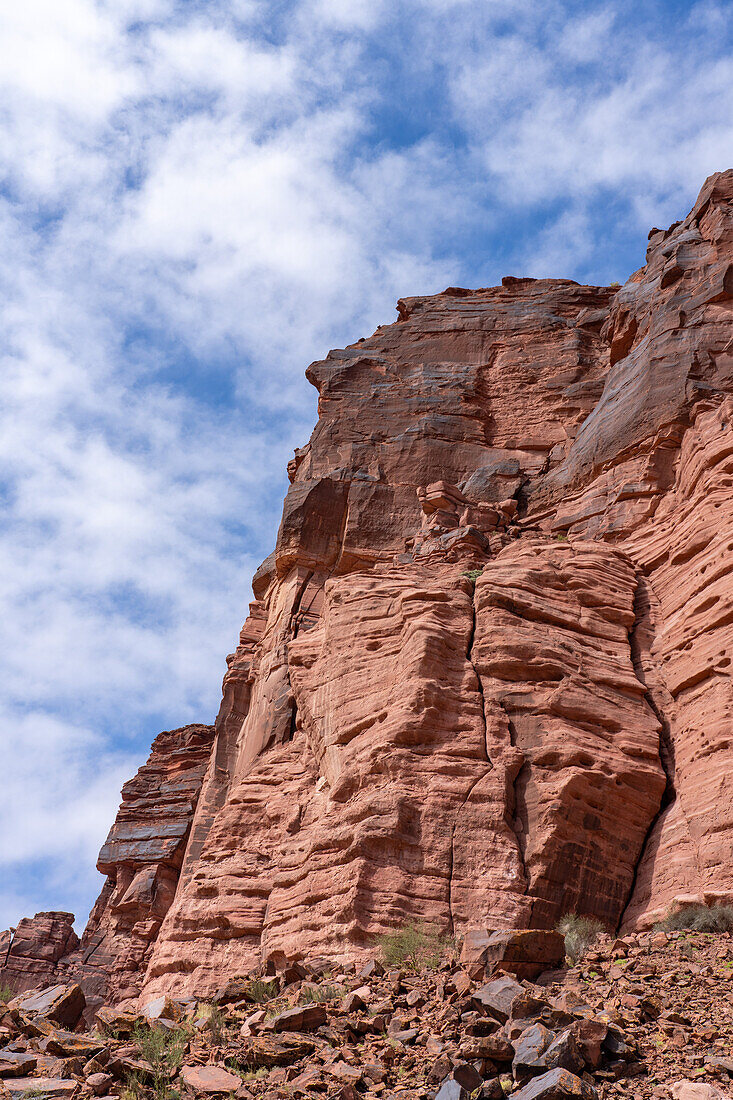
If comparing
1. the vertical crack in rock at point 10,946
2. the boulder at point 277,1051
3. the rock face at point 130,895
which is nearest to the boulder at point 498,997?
the boulder at point 277,1051

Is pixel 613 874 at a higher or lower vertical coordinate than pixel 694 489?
lower

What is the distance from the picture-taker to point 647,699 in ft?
69.5

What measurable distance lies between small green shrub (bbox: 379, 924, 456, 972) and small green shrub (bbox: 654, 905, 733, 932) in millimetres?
3207

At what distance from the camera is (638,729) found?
2009 centimetres

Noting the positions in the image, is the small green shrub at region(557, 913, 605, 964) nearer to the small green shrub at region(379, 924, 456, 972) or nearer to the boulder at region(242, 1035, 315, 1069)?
the small green shrub at region(379, 924, 456, 972)

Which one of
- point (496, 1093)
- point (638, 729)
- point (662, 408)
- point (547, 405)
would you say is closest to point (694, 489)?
point (662, 408)

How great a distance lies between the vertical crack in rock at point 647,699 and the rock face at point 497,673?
0.05 metres

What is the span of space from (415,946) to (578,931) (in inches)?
109

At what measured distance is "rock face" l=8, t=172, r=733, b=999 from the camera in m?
18.0

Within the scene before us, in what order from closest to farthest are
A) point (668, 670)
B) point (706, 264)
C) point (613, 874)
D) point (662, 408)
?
1. point (613, 874)
2. point (668, 670)
3. point (662, 408)
4. point (706, 264)

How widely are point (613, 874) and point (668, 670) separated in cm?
469

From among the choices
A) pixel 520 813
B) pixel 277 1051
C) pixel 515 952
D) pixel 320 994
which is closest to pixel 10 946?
pixel 520 813

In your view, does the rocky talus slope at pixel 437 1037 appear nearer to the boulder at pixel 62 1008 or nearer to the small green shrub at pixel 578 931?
the boulder at pixel 62 1008

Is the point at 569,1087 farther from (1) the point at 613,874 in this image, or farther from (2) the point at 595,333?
(2) the point at 595,333
